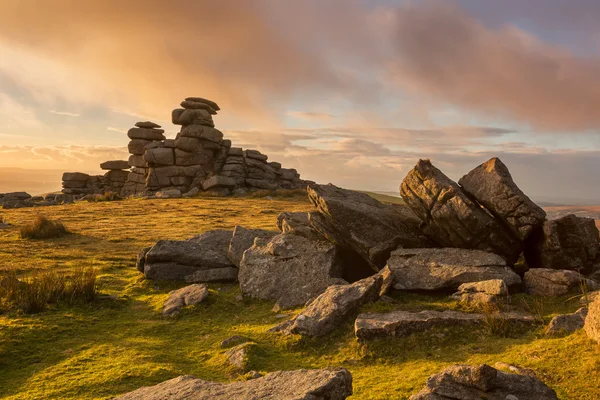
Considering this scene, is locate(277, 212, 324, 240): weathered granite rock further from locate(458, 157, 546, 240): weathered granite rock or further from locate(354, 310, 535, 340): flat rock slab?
locate(354, 310, 535, 340): flat rock slab

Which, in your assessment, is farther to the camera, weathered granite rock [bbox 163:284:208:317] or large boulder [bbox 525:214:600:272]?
weathered granite rock [bbox 163:284:208:317]

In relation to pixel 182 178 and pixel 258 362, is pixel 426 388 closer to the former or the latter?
pixel 258 362

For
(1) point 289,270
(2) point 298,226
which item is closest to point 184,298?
(1) point 289,270

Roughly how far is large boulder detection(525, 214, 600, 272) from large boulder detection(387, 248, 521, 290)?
1528mm

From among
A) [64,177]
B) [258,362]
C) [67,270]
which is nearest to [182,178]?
[64,177]

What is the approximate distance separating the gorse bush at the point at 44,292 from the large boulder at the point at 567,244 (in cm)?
1256

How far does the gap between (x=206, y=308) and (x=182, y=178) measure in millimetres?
43033

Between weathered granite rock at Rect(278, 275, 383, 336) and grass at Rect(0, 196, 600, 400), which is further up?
weathered granite rock at Rect(278, 275, 383, 336)

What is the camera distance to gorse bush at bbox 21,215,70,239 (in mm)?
22812

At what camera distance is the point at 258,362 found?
838cm

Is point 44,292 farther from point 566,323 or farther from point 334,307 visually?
point 566,323

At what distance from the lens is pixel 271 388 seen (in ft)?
18.4

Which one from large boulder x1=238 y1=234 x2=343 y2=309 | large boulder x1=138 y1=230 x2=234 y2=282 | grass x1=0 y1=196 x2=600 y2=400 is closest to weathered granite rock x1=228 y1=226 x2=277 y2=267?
large boulder x1=138 y1=230 x2=234 y2=282

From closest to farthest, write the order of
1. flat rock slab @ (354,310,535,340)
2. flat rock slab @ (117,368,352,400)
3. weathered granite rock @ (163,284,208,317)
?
flat rock slab @ (117,368,352,400) < flat rock slab @ (354,310,535,340) < weathered granite rock @ (163,284,208,317)
